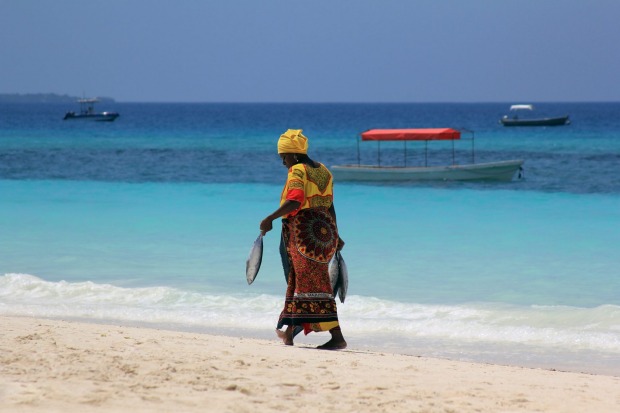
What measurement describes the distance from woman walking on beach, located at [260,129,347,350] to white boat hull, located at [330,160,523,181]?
18.0 m

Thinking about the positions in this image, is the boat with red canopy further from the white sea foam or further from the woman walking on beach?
the woman walking on beach

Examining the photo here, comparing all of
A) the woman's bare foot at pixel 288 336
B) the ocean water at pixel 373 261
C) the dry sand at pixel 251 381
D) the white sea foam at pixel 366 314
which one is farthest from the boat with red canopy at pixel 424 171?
the dry sand at pixel 251 381

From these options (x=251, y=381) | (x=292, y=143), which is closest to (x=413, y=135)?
(x=292, y=143)

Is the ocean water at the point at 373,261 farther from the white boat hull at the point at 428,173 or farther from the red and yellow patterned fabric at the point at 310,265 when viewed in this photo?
the red and yellow patterned fabric at the point at 310,265

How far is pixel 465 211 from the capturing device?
1780cm

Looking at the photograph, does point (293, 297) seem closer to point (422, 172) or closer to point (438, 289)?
point (438, 289)

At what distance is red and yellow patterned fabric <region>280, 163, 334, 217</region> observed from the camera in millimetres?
5902

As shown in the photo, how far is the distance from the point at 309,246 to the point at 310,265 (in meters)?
0.12

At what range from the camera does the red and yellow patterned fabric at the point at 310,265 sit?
601 centimetres

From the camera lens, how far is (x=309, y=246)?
19.7ft

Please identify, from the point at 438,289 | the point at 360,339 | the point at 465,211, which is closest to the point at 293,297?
the point at 360,339

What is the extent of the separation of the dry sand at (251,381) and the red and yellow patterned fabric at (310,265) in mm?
232

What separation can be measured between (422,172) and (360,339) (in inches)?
671

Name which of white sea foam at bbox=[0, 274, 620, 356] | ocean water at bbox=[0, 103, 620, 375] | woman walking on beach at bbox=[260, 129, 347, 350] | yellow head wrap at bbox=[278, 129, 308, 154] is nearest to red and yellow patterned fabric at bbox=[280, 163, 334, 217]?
woman walking on beach at bbox=[260, 129, 347, 350]
